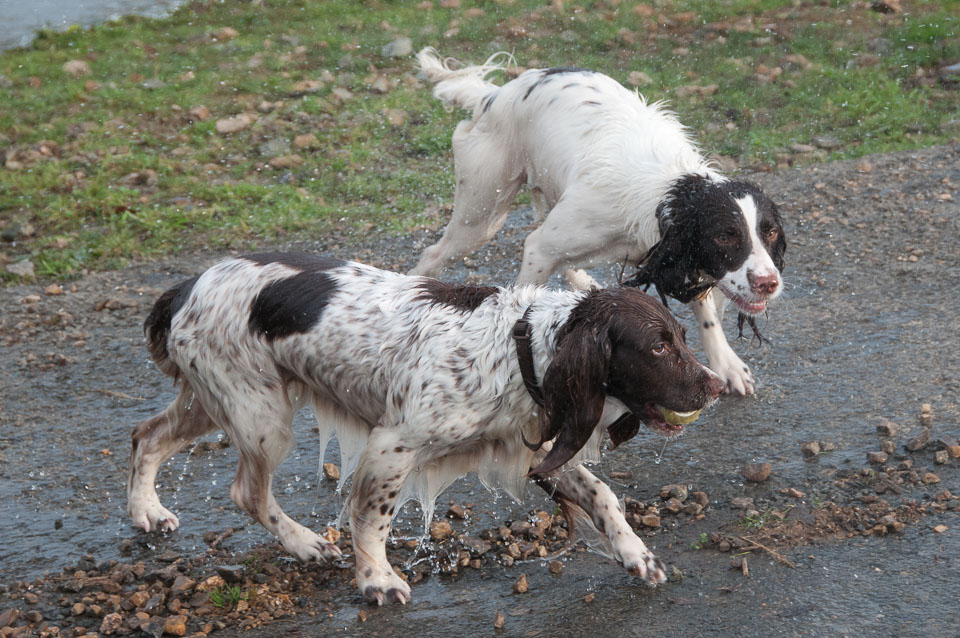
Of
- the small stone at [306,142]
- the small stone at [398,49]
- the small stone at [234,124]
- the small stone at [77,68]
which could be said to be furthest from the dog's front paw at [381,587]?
the small stone at [77,68]

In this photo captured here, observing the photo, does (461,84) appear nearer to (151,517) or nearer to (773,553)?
(151,517)

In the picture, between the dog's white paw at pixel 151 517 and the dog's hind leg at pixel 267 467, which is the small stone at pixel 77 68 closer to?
the dog's white paw at pixel 151 517

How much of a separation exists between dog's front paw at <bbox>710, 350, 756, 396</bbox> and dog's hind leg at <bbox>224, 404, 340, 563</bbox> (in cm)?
199

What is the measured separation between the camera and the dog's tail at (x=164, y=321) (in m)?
3.96

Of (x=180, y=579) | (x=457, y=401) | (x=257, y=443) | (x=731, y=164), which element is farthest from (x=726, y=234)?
(x=731, y=164)

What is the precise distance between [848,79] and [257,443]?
6.79 meters

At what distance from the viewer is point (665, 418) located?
3348mm

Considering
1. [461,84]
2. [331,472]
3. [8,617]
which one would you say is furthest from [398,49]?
[8,617]

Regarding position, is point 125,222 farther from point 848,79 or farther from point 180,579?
point 848,79

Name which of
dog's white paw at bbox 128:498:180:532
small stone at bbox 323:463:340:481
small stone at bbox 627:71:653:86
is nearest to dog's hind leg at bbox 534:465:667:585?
small stone at bbox 323:463:340:481

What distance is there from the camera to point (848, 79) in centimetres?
891

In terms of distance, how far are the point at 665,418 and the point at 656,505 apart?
83cm

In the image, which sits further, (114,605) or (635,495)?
(635,495)

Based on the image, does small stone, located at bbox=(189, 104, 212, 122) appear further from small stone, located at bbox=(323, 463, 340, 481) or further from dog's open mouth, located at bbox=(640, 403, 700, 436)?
dog's open mouth, located at bbox=(640, 403, 700, 436)
